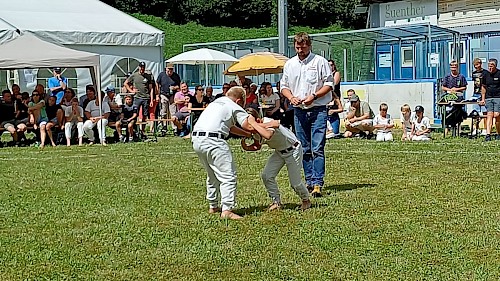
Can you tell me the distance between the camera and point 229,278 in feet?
20.8

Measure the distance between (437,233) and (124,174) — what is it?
629cm

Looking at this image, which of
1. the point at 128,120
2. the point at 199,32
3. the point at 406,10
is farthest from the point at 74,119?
the point at 199,32

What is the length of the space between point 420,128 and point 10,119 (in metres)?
9.07

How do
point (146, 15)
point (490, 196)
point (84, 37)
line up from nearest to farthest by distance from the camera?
point (490, 196) → point (84, 37) → point (146, 15)

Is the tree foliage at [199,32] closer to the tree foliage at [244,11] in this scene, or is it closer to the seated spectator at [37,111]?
the tree foliage at [244,11]

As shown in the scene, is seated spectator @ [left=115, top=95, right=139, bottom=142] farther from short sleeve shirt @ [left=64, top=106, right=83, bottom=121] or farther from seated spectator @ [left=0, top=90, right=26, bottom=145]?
seated spectator @ [left=0, top=90, right=26, bottom=145]

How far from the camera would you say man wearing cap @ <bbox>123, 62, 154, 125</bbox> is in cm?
2195

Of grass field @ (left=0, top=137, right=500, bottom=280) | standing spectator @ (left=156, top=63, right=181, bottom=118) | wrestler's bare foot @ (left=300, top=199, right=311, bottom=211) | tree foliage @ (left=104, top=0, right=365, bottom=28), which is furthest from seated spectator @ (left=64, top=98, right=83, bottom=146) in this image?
tree foliage @ (left=104, top=0, right=365, bottom=28)

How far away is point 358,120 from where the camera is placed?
2020cm

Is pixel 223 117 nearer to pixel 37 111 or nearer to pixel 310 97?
pixel 310 97

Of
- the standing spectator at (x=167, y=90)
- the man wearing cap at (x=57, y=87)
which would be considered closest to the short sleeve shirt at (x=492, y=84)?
the standing spectator at (x=167, y=90)

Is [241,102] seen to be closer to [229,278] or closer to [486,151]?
[229,278]

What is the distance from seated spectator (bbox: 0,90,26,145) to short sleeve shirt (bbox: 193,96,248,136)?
1168 cm

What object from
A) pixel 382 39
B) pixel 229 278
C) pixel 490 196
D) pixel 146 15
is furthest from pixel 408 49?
pixel 146 15
